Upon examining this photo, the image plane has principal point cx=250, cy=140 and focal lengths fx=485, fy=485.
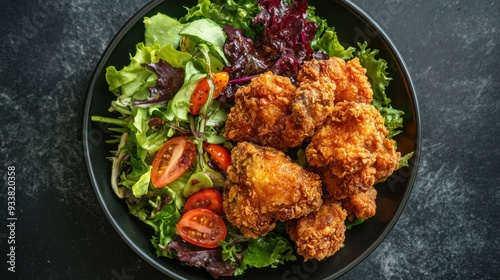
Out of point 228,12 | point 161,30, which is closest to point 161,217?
point 161,30

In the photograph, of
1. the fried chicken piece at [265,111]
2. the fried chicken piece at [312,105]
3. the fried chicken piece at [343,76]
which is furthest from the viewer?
the fried chicken piece at [343,76]

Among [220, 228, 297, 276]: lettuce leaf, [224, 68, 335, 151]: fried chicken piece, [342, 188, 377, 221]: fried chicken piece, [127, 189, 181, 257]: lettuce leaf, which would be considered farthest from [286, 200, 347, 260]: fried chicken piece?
[127, 189, 181, 257]: lettuce leaf

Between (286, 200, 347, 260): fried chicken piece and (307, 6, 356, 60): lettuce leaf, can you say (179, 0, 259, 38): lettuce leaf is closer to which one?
(307, 6, 356, 60): lettuce leaf

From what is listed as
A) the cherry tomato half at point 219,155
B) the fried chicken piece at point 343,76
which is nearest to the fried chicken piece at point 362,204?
the fried chicken piece at point 343,76

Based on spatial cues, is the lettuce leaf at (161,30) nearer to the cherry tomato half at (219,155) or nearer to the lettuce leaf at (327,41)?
the cherry tomato half at (219,155)

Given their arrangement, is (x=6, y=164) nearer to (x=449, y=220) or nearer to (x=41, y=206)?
(x=41, y=206)

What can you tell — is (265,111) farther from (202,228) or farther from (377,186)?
(377,186)
